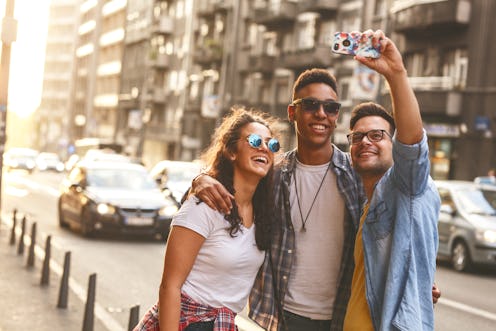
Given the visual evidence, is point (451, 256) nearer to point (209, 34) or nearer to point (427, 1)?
point (427, 1)

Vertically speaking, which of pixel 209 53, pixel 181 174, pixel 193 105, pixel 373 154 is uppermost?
pixel 209 53

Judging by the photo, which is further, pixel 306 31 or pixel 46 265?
pixel 306 31

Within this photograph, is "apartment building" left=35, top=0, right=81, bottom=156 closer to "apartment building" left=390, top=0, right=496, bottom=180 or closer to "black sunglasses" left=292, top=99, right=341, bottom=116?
"apartment building" left=390, top=0, right=496, bottom=180

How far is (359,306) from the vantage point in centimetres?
351

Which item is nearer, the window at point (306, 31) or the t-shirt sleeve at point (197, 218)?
the t-shirt sleeve at point (197, 218)

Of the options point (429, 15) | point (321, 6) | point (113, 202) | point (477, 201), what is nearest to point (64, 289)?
point (113, 202)

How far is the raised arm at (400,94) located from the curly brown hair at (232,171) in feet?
3.04

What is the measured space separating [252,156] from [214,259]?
0.52m

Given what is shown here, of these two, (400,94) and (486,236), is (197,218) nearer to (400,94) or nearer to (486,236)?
(400,94)

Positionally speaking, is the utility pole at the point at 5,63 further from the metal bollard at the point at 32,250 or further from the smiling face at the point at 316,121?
the smiling face at the point at 316,121

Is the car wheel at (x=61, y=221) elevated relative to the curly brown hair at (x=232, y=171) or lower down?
lower down

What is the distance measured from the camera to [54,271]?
12328mm

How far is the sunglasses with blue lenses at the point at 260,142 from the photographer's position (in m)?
3.92

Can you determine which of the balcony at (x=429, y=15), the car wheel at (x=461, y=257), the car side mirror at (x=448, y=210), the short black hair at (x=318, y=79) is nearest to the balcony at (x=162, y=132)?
the balcony at (x=429, y=15)
